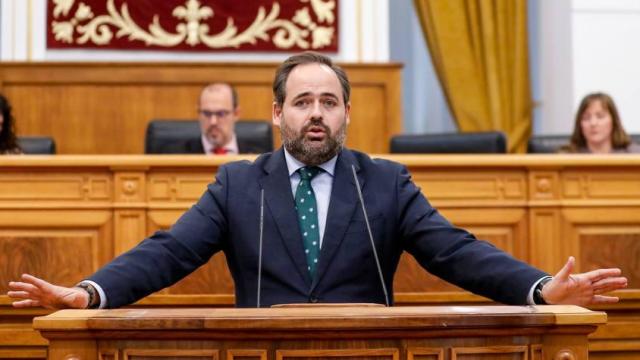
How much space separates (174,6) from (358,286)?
4129 millimetres

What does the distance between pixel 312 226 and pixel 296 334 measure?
82 cm

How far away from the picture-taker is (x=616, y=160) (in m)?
4.09

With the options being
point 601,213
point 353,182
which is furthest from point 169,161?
point 601,213

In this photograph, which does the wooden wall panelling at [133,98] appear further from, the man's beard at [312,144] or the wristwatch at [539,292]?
the wristwatch at [539,292]

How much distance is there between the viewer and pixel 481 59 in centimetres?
682

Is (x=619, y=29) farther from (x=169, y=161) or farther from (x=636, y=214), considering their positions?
(x=169, y=161)

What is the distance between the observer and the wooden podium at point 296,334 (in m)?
1.74

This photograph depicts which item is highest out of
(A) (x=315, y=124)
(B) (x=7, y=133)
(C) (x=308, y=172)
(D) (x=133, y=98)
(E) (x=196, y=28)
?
(E) (x=196, y=28)

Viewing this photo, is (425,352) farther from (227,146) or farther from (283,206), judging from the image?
(227,146)

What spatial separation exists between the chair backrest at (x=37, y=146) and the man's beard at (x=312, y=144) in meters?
Answer: 2.51

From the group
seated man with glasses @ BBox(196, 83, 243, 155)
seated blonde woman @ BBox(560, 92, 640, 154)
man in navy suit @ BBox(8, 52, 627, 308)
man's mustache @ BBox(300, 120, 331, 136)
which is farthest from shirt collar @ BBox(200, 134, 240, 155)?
man's mustache @ BBox(300, 120, 331, 136)

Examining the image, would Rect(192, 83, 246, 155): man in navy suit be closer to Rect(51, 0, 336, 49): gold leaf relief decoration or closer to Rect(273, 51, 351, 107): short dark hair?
Rect(51, 0, 336, 49): gold leaf relief decoration

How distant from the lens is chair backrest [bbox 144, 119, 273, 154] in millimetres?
4891

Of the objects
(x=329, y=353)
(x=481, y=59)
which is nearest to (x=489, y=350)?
(x=329, y=353)
